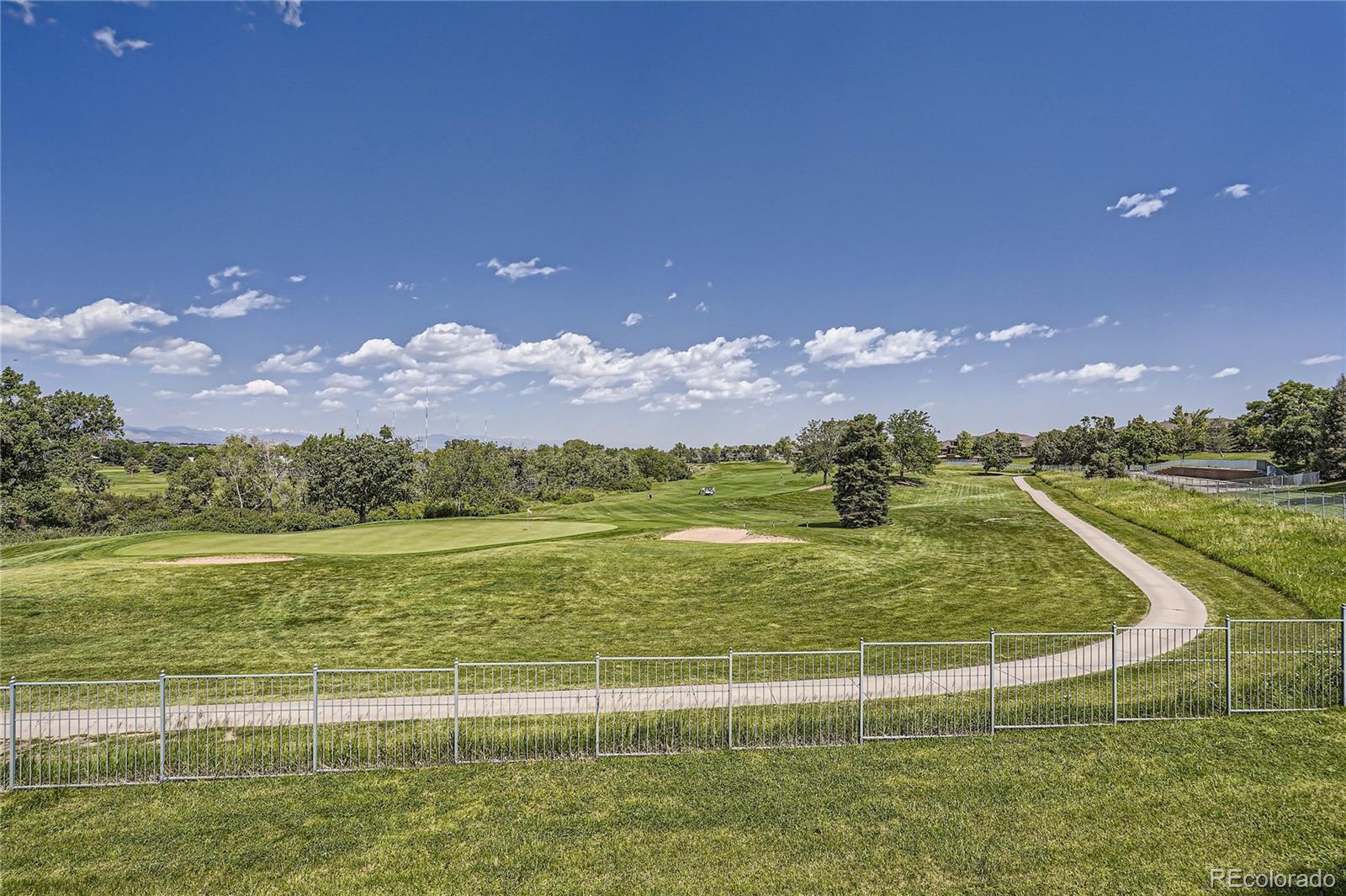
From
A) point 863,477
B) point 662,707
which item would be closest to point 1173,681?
point 662,707

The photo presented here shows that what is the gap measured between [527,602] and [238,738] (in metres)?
13.4

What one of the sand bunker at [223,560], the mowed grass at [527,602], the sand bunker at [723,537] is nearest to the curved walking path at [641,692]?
the mowed grass at [527,602]

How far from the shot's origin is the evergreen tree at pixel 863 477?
151 feet

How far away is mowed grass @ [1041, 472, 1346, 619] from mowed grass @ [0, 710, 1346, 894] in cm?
1594

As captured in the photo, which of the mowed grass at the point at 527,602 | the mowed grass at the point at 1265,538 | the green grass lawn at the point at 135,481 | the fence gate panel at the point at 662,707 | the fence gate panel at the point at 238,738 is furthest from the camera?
the green grass lawn at the point at 135,481

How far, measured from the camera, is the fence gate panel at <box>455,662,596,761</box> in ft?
35.2

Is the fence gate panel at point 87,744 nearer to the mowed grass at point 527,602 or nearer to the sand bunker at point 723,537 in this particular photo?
the mowed grass at point 527,602

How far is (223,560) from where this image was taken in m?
29.7

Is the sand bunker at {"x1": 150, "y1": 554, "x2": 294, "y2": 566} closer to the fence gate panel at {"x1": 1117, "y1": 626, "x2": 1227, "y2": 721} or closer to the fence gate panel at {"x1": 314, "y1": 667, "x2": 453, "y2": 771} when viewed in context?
the fence gate panel at {"x1": 314, "y1": 667, "x2": 453, "y2": 771}

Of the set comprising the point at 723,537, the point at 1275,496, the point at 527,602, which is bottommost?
the point at 527,602

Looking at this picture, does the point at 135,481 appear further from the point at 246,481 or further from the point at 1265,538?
the point at 1265,538

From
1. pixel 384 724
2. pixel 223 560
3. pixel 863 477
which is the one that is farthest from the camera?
pixel 863 477

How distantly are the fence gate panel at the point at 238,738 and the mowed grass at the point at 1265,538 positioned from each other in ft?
Result: 94.9

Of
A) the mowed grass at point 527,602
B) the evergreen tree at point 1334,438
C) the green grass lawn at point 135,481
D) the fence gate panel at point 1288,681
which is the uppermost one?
the evergreen tree at point 1334,438
